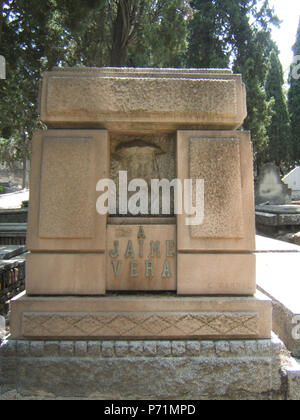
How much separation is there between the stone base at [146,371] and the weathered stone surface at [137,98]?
5.30 ft

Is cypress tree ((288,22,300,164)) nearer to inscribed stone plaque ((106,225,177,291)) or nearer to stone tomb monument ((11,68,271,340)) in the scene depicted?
stone tomb monument ((11,68,271,340))

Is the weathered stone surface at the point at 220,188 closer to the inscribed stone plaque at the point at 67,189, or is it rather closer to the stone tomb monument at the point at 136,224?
the stone tomb monument at the point at 136,224

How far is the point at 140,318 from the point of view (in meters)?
2.37

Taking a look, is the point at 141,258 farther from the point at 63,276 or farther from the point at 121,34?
the point at 121,34

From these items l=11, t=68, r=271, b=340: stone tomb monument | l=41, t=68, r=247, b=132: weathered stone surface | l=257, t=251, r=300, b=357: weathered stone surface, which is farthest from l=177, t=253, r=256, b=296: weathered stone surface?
l=41, t=68, r=247, b=132: weathered stone surface

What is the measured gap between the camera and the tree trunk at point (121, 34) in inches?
396

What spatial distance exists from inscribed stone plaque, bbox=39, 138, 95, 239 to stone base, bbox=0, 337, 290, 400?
2.69ft

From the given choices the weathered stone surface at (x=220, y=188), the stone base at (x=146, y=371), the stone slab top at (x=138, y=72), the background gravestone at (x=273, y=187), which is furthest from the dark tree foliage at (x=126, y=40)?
the stone base at (x=146, y=371)

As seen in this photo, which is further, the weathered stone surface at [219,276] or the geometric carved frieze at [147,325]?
the weathered stone surface at [219,276]

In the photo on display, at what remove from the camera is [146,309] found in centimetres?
239

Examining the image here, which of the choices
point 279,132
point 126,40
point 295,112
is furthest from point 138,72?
point 295,112
